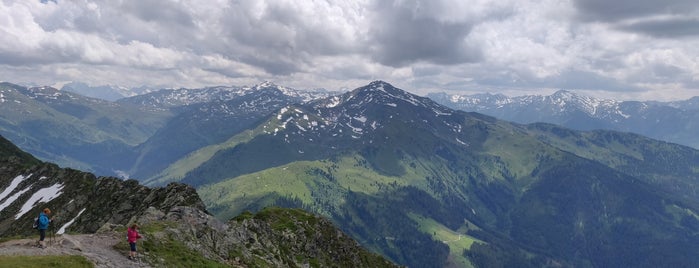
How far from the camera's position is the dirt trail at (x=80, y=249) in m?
41.7

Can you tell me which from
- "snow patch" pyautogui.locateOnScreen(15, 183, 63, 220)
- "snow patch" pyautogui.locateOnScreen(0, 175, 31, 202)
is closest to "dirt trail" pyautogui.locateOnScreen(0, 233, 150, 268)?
"snow patch" pyautogui.locateOnScreen(15, 183, 63, 220)

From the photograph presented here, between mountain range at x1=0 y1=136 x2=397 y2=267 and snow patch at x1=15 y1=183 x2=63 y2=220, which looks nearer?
mountain range at x1=0 y1=136 x2=397 y2=267

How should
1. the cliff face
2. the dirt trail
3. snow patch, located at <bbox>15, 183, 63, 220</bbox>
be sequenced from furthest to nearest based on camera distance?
snow patch, located at <bbox>15, 183, 63, 220</bbox>
the cliff face
the dirt trail

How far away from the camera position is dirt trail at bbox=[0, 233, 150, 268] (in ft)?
137

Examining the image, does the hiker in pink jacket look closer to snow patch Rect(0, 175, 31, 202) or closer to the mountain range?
the mountain range

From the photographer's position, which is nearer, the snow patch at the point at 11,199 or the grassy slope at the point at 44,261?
the grassy slope at the point at 44,261

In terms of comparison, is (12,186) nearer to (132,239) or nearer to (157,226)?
(157,226)

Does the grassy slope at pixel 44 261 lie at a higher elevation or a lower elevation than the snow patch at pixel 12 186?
higher

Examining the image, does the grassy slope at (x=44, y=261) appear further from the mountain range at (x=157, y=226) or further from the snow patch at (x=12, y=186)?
the snow patch at (x=12, y=186)

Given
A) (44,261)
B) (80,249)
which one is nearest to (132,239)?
(80,249)

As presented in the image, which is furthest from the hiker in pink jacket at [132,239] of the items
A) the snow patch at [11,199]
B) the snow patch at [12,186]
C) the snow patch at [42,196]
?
the snow patch at [12,186]

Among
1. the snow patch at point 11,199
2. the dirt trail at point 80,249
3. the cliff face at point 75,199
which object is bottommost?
the snow patch at point 11,199

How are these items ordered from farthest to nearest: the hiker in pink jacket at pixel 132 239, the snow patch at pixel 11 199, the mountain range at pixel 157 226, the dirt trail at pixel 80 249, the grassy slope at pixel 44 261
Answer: the snow patch at pixel 11 199
the mountain range at pixel 157 226
the hiker in pink jacket at pixel 132 239
the dirt trail at pixel 80 249
the grassy slope at pixel 44 261

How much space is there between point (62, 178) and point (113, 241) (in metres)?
96.8
